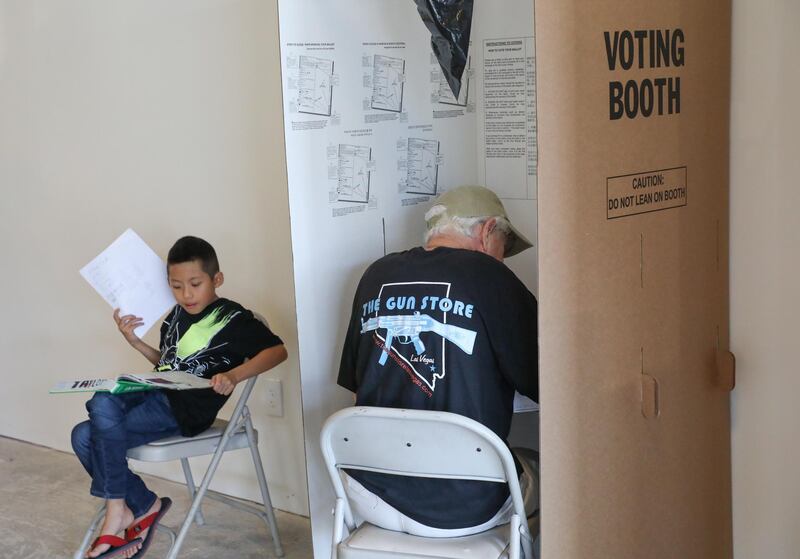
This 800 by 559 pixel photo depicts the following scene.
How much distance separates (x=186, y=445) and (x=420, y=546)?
1.03 metres

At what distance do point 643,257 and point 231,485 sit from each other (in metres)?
2.20

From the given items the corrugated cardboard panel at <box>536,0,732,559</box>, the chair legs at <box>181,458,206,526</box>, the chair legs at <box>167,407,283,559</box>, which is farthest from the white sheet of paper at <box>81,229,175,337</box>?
the corrugated cardboard panel at <box>536,0,732,559</box>

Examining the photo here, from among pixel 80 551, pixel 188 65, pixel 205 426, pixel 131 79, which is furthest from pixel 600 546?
pixel 131 79

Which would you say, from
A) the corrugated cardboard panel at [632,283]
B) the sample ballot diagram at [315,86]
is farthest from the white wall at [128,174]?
the corrugated cardboard panel at [632,283]

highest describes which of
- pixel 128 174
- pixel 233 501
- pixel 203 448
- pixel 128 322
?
pixel 128 174

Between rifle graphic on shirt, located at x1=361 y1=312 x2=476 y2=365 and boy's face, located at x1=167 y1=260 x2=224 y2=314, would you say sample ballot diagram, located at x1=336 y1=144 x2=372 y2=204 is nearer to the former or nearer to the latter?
rifle graphic on shirt, located at x1=361 y1=312 x2=476 y2=365

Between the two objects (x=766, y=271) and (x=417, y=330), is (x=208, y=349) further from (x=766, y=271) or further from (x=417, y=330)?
(x=766, y=271)

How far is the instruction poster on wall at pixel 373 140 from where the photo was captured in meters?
2.53

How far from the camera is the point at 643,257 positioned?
77.5 inches

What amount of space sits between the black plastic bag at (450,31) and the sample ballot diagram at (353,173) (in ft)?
1.22

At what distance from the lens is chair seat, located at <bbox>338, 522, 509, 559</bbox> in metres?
2.10

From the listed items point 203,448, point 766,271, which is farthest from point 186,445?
point 766,271

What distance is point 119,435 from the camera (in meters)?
2.85

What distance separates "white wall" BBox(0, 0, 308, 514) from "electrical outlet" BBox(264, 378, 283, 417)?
26mm
